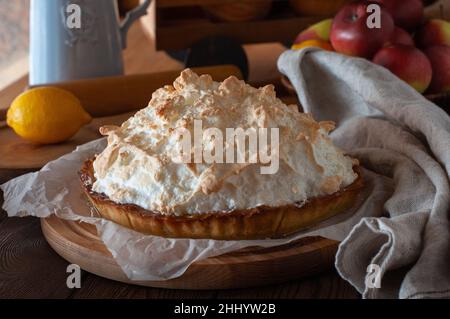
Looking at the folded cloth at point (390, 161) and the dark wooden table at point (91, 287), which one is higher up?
the folded cloth at point (390, 161)

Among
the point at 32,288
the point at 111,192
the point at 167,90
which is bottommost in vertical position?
the point at 32,288

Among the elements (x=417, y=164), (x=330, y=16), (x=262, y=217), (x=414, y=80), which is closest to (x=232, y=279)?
(x=262, y=217)

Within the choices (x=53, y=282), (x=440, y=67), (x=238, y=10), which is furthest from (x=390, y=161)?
(x=238, y=10)

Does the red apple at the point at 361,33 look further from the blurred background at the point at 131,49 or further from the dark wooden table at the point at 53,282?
the dark wooden table at the point at 53,282

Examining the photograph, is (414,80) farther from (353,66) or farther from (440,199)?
(440,199)

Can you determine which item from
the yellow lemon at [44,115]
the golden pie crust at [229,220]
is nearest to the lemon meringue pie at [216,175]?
the golden pie crust at [229,220]

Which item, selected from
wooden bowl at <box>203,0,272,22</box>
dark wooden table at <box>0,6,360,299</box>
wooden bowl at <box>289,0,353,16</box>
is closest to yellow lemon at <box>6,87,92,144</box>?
dark wooden table at <box>0,6,360,299</box>
